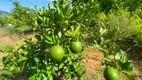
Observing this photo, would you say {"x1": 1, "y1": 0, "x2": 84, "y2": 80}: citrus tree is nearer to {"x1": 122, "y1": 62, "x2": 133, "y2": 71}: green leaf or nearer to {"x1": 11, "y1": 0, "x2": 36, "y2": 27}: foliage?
{"x1": 122, "y1": 62, "x2": 133, "y2": 71}: green leaf

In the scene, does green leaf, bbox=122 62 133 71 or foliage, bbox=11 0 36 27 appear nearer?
green leaf, bbox=122 62 133 71

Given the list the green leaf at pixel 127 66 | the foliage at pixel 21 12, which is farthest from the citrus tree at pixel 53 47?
the foliage at pixel 21 12

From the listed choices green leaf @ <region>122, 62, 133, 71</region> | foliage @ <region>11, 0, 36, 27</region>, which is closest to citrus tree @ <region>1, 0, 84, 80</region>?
green leaf @ <region>122, 62, 133, 71</region>

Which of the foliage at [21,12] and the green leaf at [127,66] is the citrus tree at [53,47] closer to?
the green leaf at [127,66]

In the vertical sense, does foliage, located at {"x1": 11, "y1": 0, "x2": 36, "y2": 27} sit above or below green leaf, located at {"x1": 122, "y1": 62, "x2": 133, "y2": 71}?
above

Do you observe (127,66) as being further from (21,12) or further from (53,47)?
(21,12)

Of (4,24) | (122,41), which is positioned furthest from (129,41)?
(4,24)

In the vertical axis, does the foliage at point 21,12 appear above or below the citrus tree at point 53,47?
above

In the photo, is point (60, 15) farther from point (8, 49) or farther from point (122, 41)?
point (122, 41)

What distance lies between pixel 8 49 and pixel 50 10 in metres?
0.69

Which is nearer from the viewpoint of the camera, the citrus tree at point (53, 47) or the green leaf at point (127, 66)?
the green leaf at point (127, 66)

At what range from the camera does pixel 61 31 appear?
209 centimetres

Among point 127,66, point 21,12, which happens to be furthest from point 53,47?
point 21,12

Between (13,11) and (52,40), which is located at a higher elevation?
(13,11)
